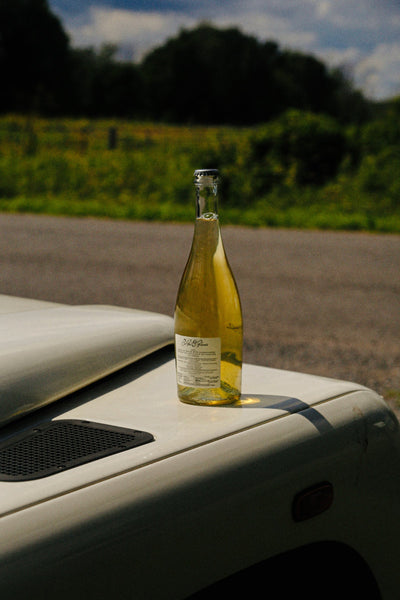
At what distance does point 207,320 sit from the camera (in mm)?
1354

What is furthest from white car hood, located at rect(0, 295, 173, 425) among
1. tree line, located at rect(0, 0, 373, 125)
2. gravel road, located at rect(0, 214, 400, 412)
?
tree line, located at rect(0, 0, 373, 125)

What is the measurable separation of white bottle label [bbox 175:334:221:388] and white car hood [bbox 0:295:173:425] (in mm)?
120

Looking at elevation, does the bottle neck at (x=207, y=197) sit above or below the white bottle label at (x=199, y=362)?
above

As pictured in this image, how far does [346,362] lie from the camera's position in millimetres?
4895

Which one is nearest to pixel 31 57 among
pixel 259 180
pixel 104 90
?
pixel 104 90

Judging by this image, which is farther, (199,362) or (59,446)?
(199,362)

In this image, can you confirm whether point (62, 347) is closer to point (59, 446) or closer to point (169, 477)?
point (59, 446)

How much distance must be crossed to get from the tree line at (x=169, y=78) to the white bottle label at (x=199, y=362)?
195 ft

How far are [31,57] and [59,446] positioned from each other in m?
65.4

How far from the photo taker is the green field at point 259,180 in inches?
511

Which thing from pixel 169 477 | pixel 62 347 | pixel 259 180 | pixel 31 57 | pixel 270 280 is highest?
pixel 31 57

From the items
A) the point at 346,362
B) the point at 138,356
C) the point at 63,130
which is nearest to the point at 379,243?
the point at 346,362

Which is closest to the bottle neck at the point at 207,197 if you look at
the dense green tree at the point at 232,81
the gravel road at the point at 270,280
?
the gravel road at the point at 270,280

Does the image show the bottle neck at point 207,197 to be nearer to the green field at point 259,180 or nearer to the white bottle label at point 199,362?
the white bottle label at point 199,362
